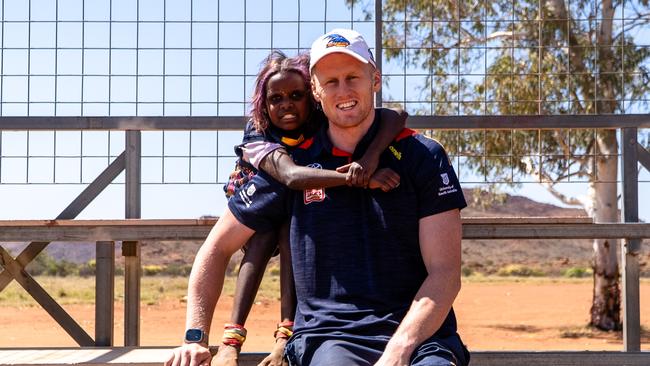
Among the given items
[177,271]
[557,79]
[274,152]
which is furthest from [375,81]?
[177,271]

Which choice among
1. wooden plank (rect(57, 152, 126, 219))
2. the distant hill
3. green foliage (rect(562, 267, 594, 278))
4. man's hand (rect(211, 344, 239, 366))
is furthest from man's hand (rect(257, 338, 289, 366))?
the distant hill

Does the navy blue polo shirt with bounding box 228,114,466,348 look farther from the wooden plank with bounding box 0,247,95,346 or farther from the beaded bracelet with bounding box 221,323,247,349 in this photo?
the wooden plank with bounding box 0,247,95,346

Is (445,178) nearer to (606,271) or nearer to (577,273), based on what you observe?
(606,271)

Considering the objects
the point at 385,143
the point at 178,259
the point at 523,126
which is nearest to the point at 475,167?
the point at 523,126

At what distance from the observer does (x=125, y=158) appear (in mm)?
5449

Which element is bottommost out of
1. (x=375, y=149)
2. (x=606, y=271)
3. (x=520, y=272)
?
(x=520, y=272)

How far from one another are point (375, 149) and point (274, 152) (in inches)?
20.9

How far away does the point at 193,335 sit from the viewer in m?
3.14

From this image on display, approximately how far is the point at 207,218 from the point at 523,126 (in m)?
1.75

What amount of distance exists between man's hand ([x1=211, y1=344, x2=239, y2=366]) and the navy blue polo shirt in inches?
14.4

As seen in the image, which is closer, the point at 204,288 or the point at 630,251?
the point at 204,288

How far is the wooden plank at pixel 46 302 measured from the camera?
549 centimetres

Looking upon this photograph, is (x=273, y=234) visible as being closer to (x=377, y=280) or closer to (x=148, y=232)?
(x=377, y=280)

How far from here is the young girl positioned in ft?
11.4
